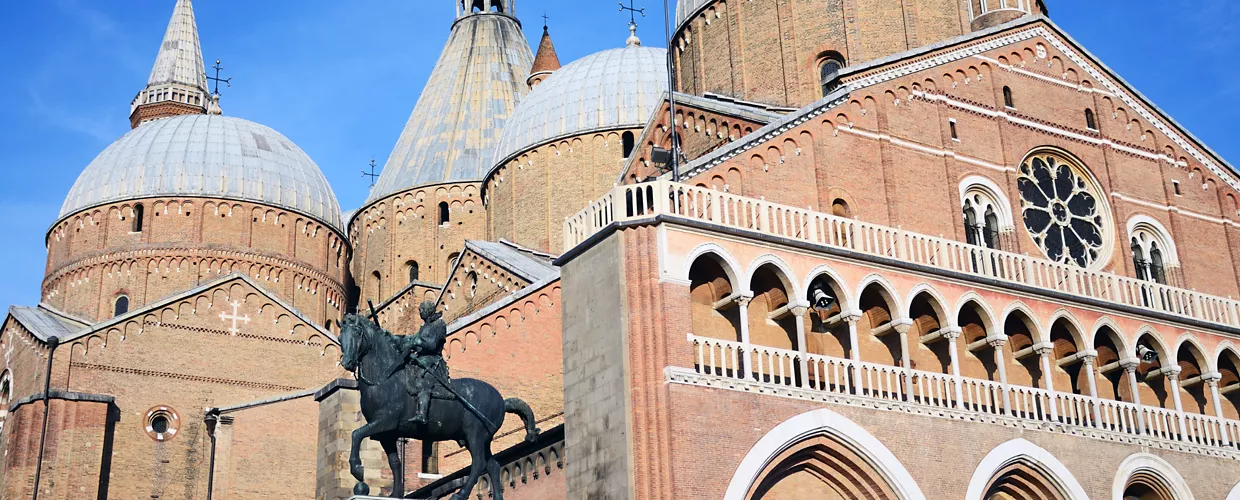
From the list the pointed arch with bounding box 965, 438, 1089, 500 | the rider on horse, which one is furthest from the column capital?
the rider on horse

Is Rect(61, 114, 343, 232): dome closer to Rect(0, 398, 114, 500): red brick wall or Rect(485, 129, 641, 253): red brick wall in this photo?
Rect(485, 129, 641, 253): red brick wall

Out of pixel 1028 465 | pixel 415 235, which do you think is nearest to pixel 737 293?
pixel 1028 465

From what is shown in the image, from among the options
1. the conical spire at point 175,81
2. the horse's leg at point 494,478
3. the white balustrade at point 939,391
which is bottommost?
the horse's leg at point 494,478

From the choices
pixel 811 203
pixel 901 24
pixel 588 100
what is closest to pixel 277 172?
pixel 588 100

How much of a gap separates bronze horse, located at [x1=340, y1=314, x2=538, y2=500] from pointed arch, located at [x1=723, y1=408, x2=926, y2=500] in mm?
3984

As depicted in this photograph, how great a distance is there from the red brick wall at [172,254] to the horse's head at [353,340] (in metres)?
22.5

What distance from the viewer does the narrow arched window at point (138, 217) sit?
39281 millimetres

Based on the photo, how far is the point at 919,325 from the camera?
2389 centimetres

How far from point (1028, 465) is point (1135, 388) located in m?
3.18

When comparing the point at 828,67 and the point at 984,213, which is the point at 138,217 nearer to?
the point at 828,67

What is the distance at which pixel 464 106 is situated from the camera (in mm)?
46656

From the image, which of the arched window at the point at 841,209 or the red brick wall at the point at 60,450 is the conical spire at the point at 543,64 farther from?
the arched window at the point at 841,209

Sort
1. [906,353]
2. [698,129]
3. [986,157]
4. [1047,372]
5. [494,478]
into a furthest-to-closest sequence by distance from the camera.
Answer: [698,129], [986,157], [1047,372], [906,353], [494,478]

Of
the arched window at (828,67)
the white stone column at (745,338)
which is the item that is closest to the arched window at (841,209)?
the white stone column at (745,338)
